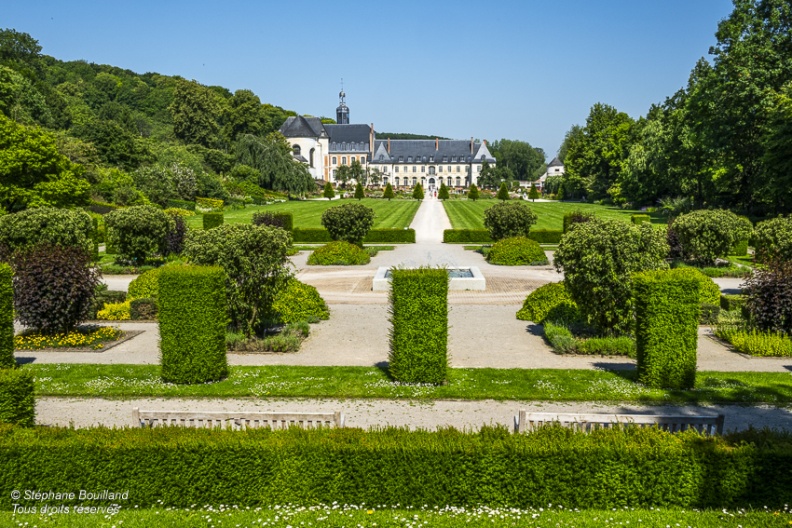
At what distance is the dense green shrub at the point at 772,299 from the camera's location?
14.5 m

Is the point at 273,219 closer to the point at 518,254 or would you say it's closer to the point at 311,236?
the point at 311,236

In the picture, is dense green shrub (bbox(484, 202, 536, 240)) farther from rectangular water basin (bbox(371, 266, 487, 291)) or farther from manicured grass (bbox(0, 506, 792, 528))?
manicured grass (bbox(0, 506, 792, 528))

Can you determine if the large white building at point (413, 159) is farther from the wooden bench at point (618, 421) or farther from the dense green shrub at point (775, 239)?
the wooden bench at point (618, 421)

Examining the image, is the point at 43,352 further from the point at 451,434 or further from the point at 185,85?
the point at 185,85

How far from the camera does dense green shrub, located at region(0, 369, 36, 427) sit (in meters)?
8.65

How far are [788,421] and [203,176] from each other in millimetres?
57447

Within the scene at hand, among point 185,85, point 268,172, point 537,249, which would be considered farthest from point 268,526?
point 185,85

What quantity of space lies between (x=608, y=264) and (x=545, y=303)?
3.63 m

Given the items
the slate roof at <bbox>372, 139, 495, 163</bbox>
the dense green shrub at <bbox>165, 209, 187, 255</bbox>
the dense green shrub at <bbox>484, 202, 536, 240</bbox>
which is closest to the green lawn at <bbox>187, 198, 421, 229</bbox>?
the dense green shrub at <bbox>165, 209, 187, 255</bbox>

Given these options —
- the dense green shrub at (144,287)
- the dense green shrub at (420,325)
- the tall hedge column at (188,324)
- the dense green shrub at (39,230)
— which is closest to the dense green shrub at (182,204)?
the dense green shrub at (39,230)

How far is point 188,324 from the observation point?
1171cm

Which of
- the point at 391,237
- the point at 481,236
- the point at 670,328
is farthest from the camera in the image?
the point at 391,237

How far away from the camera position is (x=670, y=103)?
54.2m

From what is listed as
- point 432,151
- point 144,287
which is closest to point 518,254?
point 144,287
